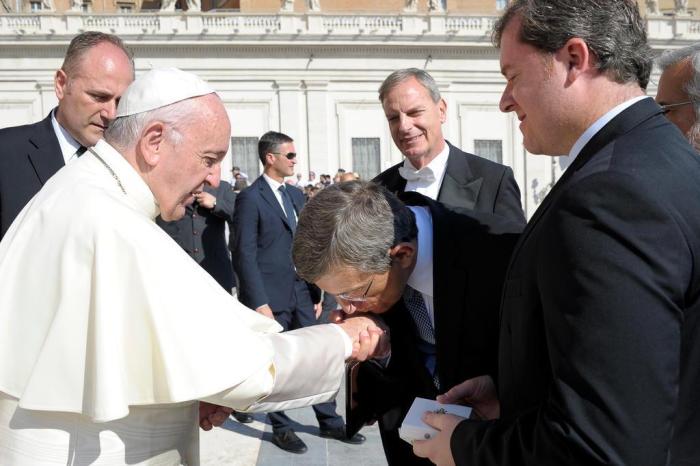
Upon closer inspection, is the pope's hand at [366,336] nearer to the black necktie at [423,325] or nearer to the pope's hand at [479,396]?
the black necktie at [423,325]

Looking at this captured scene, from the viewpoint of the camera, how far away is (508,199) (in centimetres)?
Result: 351

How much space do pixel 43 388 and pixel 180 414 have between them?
400 millimetres

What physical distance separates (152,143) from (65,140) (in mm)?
1551

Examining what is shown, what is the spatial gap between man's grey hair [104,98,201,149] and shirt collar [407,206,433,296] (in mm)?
804

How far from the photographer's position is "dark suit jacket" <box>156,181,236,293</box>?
20.3ft

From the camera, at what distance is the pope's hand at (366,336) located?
229cm

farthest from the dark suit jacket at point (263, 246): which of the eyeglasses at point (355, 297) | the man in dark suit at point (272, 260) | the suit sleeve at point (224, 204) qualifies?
the eyeglasses at point (355, 297)

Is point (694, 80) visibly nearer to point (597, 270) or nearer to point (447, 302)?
point (447, 302)

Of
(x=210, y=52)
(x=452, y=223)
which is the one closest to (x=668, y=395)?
(x=452, y=223)

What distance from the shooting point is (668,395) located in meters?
1.24

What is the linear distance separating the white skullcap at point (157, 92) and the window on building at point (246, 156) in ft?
82.2

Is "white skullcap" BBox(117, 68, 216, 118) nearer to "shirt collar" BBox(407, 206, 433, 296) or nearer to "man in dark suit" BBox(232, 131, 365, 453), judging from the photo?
"shirt collar" BBox(407, 206, 433, 296)

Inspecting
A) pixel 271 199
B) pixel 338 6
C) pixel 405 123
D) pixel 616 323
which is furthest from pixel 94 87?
pixel 338 6

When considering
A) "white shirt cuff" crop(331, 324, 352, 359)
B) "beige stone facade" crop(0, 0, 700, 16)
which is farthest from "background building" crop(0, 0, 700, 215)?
"white shirt cuff" crop(331, 324, 352, 359)
